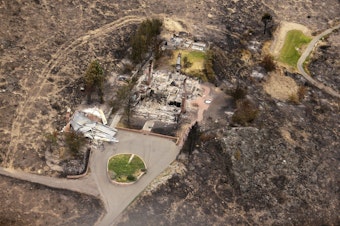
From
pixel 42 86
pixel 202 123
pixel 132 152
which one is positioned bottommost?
pixel 132 152

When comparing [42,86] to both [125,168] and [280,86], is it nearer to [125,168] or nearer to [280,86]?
[125,168]

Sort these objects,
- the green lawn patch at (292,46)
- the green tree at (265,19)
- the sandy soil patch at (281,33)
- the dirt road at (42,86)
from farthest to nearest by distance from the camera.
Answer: the green tree at (265,19) < the sandy soil patch at (281,33) < the green lawn patch at (292,46) < the dirt road at (42,86)

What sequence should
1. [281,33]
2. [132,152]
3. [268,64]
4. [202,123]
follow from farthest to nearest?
[281,33]
[268,64]
[202,123]
[132,152]

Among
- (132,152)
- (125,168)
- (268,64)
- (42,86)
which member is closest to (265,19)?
(268,64)

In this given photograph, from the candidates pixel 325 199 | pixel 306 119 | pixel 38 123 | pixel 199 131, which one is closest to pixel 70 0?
pixel 38 123

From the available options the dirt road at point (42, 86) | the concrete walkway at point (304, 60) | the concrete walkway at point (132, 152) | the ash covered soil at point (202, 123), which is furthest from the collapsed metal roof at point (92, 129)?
the concrete walkway at point (304, 60)

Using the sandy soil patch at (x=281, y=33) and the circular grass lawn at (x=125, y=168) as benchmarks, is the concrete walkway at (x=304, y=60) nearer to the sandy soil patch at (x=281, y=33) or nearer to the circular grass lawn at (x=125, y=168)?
the sandy soil patch at (x=281, y=33)

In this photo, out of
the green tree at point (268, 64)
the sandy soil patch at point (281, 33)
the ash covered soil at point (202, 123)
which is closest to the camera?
the ash covered soil at point (202, 123)

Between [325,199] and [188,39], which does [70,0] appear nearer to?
[188,39]
